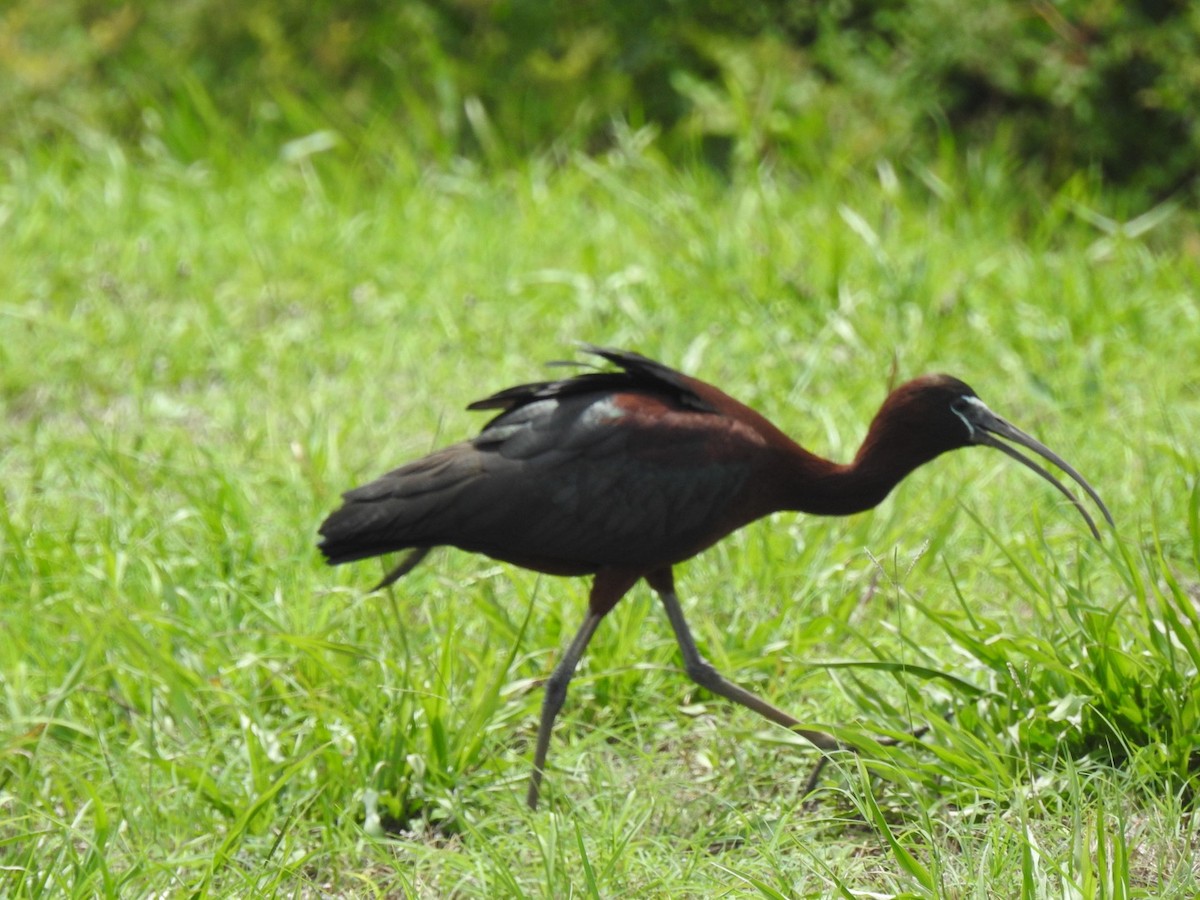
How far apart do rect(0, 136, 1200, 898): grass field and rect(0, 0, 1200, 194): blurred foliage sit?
325mm

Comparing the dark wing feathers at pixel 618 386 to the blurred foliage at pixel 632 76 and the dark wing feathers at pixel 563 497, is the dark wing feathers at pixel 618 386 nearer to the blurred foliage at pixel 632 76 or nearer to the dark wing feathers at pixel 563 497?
the dark wing feathers at pixel 563 497

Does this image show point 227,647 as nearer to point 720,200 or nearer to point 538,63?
point 720,200

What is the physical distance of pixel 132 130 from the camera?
783 centimetres

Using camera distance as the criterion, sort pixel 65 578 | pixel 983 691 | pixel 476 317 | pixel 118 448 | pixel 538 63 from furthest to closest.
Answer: pixel 538 63 < pixel 476 317 < pixel 118 448 < pixel 65 578 < pixel 983 691

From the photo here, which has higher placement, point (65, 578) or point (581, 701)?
point (65, 578)

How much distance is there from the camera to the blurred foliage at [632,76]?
6.52 metres

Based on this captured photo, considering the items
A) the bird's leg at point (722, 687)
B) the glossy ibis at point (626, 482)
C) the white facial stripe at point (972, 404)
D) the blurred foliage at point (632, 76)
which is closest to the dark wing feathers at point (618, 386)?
the glossy ibis at point (626, 482)

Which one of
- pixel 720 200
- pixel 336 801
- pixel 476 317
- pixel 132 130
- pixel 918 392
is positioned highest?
pixel 132 130

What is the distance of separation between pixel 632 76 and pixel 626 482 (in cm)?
438

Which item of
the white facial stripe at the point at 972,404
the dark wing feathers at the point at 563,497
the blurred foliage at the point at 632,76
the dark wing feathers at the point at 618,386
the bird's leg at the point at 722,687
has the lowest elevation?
the bird's leg at the point at 722,687

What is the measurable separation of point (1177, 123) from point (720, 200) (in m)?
1.87

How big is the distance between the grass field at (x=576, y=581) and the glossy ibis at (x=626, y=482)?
181 mm

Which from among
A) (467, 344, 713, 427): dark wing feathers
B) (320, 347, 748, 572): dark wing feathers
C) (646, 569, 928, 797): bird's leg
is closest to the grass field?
(646, 569, 928, 797): bird's leg

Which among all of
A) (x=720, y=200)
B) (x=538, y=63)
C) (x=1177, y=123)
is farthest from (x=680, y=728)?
(x=538, y=63)
